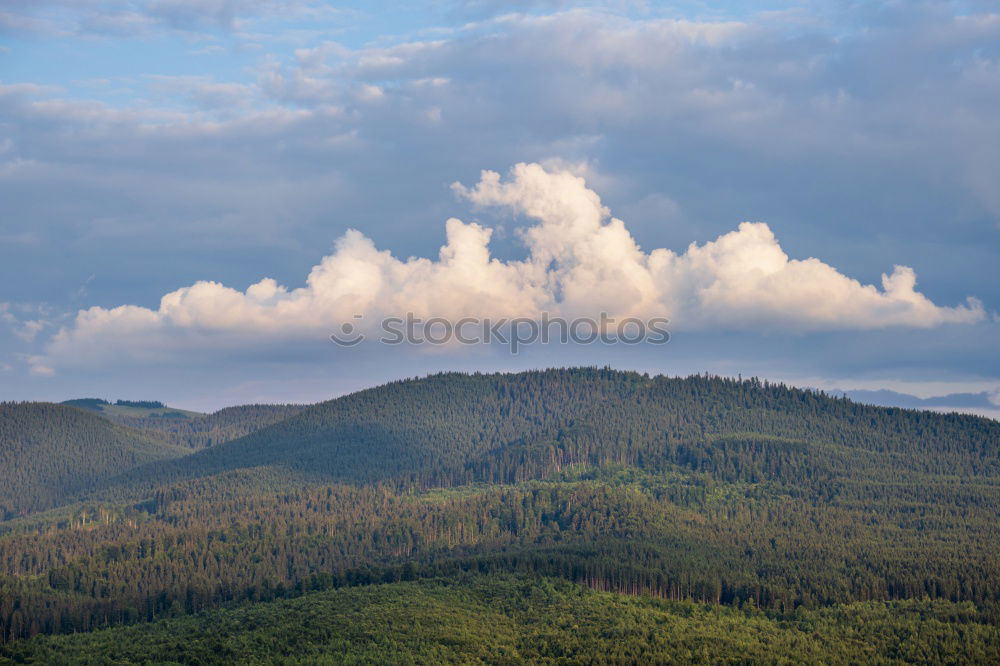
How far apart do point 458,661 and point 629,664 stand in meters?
27.6

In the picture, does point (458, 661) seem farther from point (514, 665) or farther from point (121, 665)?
point (121, 665)

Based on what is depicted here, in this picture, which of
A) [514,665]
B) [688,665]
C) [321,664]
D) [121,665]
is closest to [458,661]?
[514,665]

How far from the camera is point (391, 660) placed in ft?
650

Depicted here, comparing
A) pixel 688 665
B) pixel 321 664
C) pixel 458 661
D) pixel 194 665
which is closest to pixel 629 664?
pixel 688 665

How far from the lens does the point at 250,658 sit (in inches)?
7815

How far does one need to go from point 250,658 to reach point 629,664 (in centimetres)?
6101

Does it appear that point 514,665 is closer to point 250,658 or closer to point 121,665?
point 250,658

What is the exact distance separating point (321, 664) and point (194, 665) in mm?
21085

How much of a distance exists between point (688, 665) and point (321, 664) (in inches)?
2313

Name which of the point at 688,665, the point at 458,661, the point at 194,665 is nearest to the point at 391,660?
the point at 458,661

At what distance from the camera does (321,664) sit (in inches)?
7682

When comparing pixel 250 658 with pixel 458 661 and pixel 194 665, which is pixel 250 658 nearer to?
pixel 194 665

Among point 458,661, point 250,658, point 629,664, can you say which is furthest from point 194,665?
point 629,664

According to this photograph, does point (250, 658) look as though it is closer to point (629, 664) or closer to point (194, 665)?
point (194, 665)
